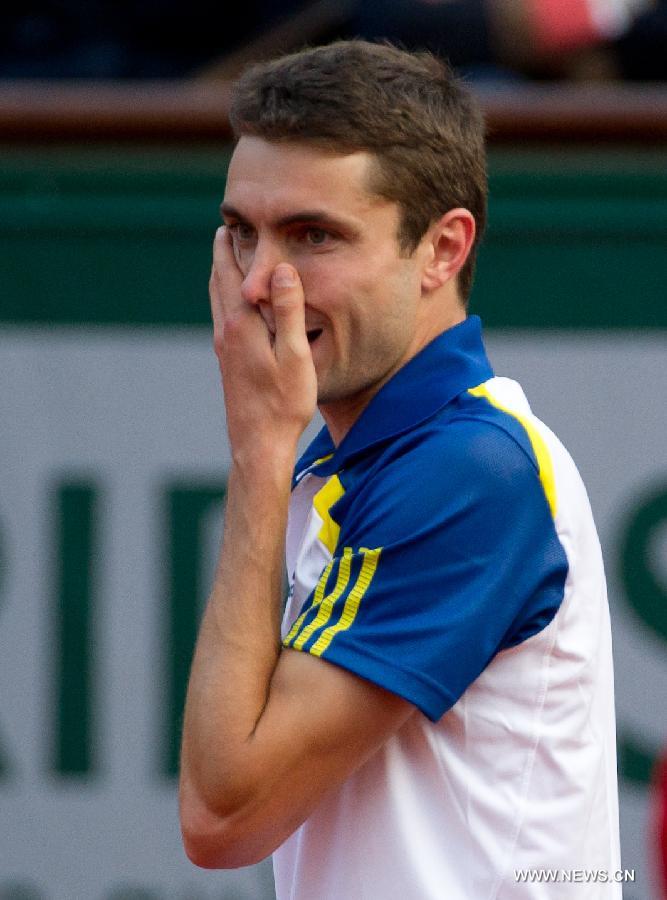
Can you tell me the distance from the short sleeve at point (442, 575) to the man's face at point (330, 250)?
8.3 inches

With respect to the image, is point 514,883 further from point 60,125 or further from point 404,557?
point 60,125

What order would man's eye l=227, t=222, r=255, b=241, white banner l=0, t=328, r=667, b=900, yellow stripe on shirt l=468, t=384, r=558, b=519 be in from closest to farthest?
yellow stripe on shirt l=468, t=384, r=558, b=519, man's eye l=227, t=222, r=255, b=241, white banner l=0, t=328, r=667, b=900

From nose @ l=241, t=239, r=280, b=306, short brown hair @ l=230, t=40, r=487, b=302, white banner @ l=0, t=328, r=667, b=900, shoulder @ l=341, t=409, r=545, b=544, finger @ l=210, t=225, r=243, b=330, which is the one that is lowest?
white banner @ l=0, t=328, r=667, b=900

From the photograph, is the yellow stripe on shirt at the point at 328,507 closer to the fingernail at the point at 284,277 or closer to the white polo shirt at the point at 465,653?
the white polo shirt at the point at 465,653

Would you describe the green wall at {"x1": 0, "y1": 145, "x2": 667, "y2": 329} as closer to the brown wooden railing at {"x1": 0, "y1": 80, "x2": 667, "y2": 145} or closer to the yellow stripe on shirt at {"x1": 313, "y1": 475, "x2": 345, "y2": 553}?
the brown wooden railing at {"x1": 0, "y1": 80, "x2": 667, "y2": 145}

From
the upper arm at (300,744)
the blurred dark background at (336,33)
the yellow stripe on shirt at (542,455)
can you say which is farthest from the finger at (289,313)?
the blurred dark background at (336,33)

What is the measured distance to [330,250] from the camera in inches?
69.8

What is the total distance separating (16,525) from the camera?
362 centimetres

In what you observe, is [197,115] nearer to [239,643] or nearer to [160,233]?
[160,233]

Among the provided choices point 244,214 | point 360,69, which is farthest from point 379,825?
point 360,69

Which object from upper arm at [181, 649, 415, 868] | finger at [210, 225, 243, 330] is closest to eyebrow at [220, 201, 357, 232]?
finger at [210, 225, 243, 330]

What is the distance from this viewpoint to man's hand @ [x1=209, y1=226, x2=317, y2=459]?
1754 millimetres

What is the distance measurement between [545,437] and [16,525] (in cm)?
214

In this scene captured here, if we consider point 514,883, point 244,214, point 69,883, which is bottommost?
point 69,883
